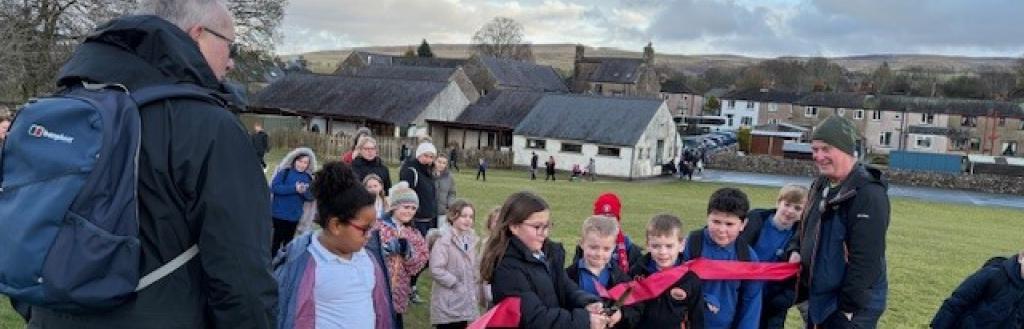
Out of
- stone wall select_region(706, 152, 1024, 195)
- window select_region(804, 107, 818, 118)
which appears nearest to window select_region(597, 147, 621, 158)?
stone wall select_region(706, 152, 1024, 195)

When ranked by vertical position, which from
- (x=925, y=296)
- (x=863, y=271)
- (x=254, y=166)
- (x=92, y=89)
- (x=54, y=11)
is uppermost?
(x=54, y=11)

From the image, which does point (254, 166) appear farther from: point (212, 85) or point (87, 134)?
point (87, 134)

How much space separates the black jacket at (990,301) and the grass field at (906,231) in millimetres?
4205

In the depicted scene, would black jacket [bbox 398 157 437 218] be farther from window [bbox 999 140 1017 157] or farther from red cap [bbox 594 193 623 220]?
window [bbox 999 140 1017 157]

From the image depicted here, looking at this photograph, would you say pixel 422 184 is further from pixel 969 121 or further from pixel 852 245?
pixel 969 121

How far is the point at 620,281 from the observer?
6.13 meters

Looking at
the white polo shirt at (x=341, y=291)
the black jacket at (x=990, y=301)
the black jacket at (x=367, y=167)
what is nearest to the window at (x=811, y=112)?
the black jacket at (x=367, y=167)

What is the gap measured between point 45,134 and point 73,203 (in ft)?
0.83

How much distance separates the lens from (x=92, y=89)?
2.83m

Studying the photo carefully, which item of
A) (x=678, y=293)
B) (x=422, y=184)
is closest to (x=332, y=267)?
(x=678, y=293)

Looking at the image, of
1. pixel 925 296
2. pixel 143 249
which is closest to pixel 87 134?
pixel 143 249

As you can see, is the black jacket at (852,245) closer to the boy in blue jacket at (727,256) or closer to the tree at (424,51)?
the boy in blue jacket at (727,256)

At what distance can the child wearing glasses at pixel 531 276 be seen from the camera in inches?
190

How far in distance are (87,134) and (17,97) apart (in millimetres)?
34605
